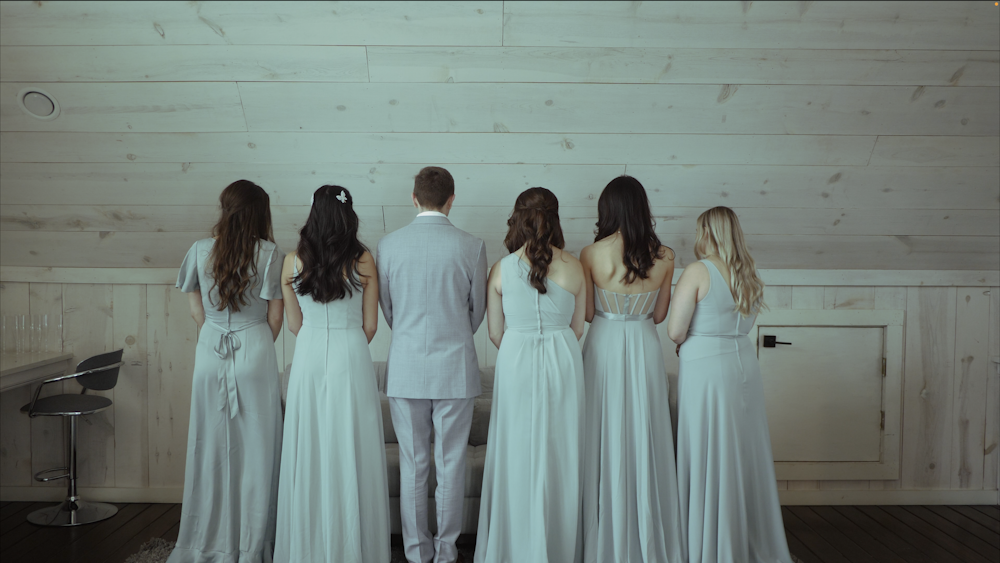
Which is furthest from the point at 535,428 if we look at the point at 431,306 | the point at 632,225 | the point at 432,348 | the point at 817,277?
the point at 817,277

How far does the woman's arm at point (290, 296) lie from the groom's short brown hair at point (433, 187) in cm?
58

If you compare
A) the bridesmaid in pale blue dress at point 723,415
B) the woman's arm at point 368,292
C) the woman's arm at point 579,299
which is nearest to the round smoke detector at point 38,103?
the woman's arm at point 368,292

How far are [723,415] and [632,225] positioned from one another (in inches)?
34.4

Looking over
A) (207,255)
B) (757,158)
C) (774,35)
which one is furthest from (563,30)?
(207,255)

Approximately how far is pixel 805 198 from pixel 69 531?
414 cm

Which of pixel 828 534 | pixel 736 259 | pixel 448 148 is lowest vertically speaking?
pixel 828 534

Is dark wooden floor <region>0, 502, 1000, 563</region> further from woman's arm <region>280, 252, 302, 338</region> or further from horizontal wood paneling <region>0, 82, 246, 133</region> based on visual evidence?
horizontal wood paneling <region>0, 82, 246, 133</region>

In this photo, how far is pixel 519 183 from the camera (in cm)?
342

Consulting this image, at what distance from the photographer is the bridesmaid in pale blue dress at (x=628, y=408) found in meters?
2.78

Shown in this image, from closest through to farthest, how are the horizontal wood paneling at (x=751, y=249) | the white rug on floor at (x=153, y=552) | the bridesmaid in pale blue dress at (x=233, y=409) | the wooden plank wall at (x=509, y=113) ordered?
1. the bridesmaid in pale blue dress at (x=233, y=409)
2. the wooden plank wall at (x=509, y=113)
3. the white rug on floor at (x=153, y=552)
4. the horizontal wood paneling at (x=751, y=249)

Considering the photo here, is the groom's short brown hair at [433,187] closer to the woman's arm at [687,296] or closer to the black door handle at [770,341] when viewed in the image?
the woman's arm at [687,296]

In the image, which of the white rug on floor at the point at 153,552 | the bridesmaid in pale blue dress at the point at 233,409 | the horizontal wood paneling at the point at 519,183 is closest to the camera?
the bridesmaid in pale blue dress at the point at 233,409

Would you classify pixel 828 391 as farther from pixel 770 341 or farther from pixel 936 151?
pixel 936 151

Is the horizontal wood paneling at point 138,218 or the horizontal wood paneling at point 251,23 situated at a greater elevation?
the horizontal wood paneling at point 251,23
